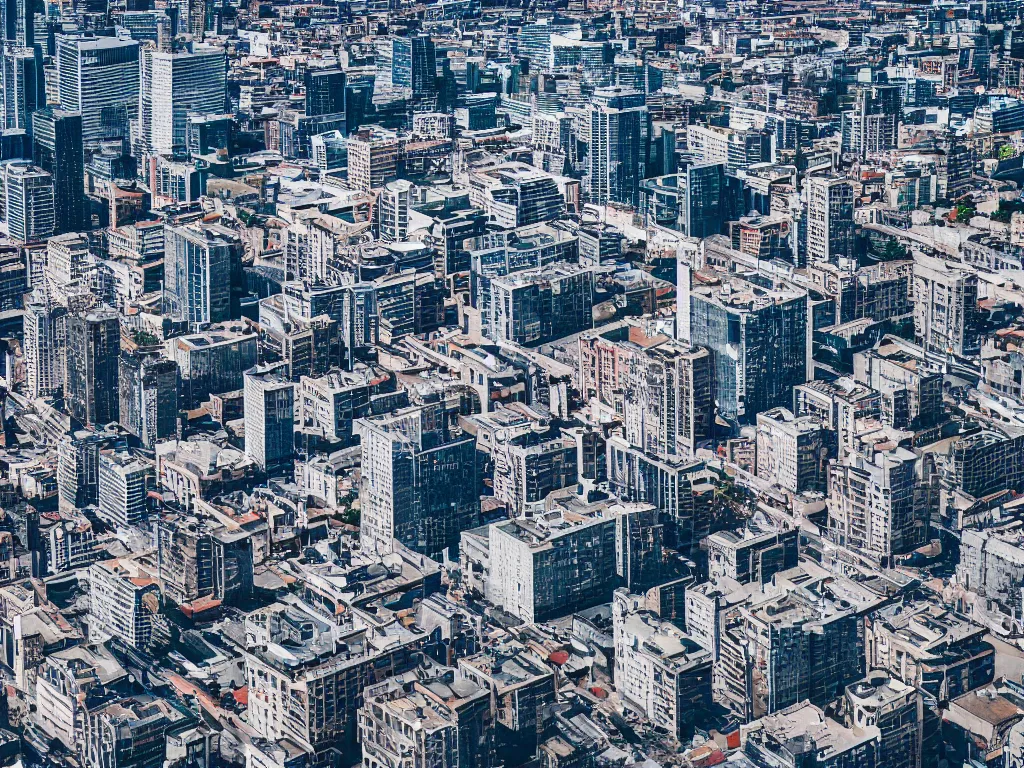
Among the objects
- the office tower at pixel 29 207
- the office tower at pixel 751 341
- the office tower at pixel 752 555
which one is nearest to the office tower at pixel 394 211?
the office tower at pixel 29 207

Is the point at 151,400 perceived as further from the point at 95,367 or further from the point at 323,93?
the point at 323,93

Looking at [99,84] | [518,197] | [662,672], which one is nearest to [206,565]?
[662,672]

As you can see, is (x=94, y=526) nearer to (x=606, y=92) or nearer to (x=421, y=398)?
(x=421, y=398)

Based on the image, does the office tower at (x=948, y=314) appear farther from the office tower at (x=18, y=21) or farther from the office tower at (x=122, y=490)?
the office tower at (x=18, y=21)

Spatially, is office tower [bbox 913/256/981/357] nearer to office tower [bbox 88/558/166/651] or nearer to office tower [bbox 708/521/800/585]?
office tower [bbox 708/521/800/585]

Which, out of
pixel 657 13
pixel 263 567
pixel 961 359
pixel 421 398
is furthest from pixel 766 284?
pixel 657 13

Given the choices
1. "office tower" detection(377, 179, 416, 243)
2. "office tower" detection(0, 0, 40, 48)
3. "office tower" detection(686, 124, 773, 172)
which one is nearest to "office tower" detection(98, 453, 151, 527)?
"office tower" detection(377, 179, 416, 243)

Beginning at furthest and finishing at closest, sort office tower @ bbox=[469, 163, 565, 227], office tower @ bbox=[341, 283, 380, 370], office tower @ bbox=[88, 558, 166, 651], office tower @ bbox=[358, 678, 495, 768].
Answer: office tower @ bbox=[469, 163, 565, 227] < office tower @ bbox=[341, 283, 380, 370] < office tower @ bbox=[88, 558, 166, 651] < office tower @ bbox=[358, 678, 495, 768]
